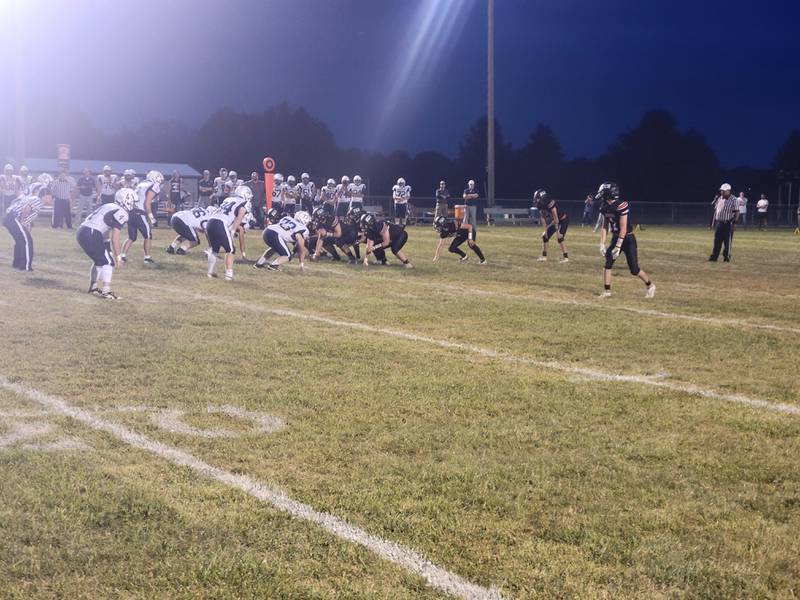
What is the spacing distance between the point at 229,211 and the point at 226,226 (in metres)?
0.30

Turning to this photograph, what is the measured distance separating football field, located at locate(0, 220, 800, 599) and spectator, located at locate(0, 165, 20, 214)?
1985 cm

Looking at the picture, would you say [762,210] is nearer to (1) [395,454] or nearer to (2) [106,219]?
(2) [106,219]

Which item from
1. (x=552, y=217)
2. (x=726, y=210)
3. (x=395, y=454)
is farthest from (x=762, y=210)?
(x=395, y=454)

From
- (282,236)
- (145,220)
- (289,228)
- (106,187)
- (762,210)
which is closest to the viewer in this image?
(289,228)

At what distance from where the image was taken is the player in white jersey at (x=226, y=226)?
14242 millimetres

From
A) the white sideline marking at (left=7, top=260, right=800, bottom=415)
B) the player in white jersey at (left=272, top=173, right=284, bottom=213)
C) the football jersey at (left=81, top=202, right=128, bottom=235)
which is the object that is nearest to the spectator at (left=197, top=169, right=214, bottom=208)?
the player in white jersey at (left=272, top=173, right=284, bottom=213)

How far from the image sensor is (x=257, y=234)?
26906 millimetres

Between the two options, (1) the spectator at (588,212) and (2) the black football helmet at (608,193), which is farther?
(1) the spectator at (588,212)

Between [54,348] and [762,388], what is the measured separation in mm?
6255

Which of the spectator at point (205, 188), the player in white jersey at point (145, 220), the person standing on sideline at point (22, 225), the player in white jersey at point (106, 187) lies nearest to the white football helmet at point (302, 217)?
the player in white jersey at point (145, 220)

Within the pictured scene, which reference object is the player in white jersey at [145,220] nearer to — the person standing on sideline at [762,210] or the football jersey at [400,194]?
the football jersey at [400,194]

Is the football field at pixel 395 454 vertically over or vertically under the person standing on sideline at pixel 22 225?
Answer: under

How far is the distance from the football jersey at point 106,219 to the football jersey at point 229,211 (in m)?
2.33

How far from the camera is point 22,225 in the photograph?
1511cm
